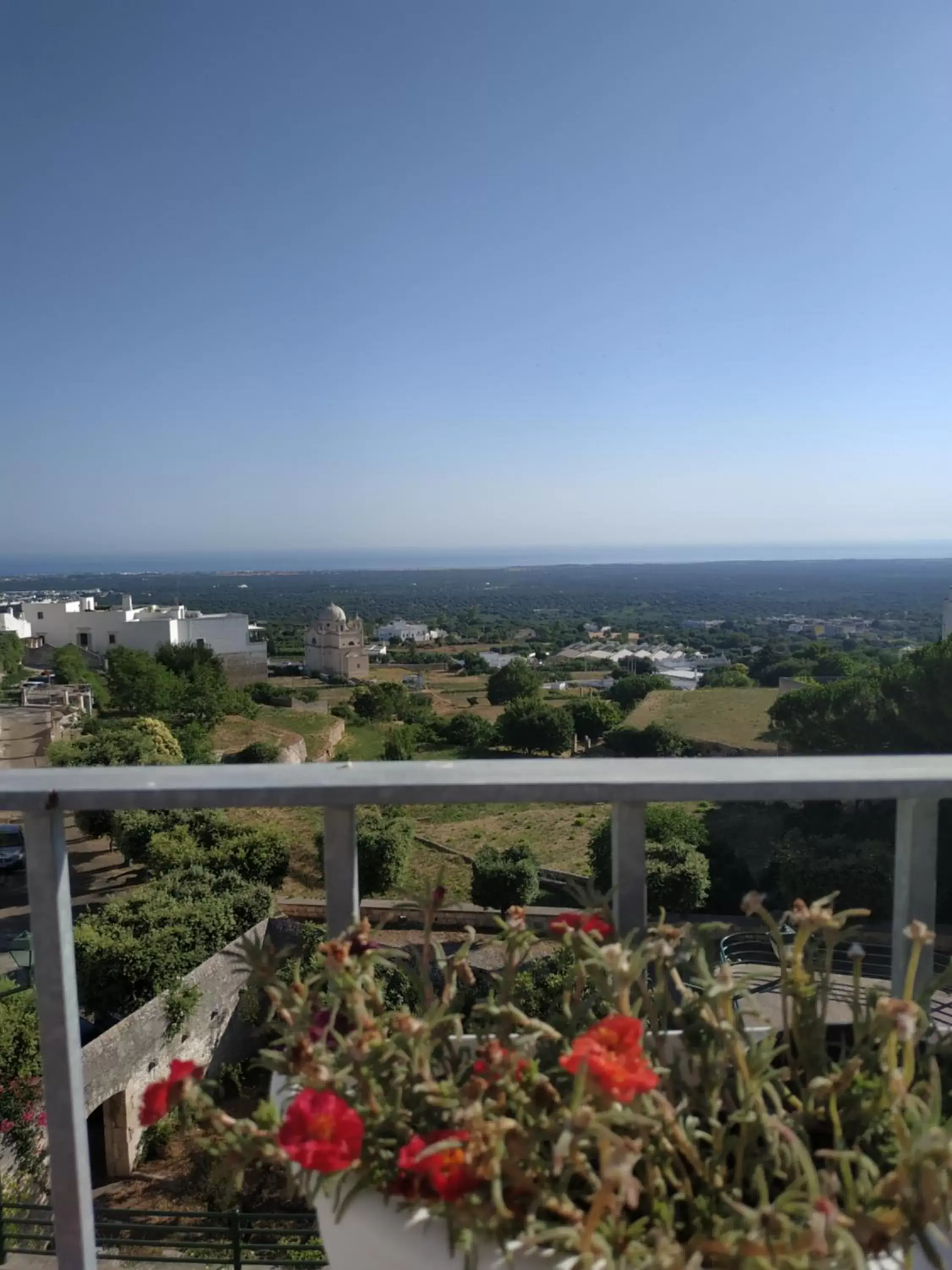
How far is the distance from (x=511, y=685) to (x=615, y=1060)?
114 feet

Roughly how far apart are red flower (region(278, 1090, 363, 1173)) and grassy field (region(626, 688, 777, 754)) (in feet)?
61.2

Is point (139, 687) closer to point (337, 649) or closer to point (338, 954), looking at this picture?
point (337, 649)

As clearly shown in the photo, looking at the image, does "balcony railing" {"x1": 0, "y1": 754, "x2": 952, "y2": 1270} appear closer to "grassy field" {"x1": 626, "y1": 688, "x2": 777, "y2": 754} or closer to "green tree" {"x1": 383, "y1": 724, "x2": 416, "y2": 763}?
"grassy field" {"x1": 626, "y1": 688, "x2": 777, "y2": 754}

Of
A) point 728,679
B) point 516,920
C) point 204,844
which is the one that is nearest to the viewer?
point 516,920

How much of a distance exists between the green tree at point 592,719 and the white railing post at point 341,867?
1076 inches

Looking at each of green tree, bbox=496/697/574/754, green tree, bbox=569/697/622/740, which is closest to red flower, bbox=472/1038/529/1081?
green tree, bbox=496/697/574/754

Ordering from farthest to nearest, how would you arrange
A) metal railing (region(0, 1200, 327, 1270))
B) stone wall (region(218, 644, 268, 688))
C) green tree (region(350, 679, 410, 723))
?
stone wall (region(218, 644, 268, 688))
green tree (region(350, 679, 410, 723))
metal railing (region(0, 1200, 327, 1270))

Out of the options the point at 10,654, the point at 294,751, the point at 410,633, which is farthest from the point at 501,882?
the point at 410,633

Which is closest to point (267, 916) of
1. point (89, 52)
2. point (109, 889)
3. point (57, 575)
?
point (109, 889)

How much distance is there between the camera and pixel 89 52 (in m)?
9.70

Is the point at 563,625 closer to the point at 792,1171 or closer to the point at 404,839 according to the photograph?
the point at 404,839

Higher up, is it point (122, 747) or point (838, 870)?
point (122, 747)

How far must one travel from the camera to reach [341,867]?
0.95 meters

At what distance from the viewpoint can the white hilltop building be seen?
43.1m
